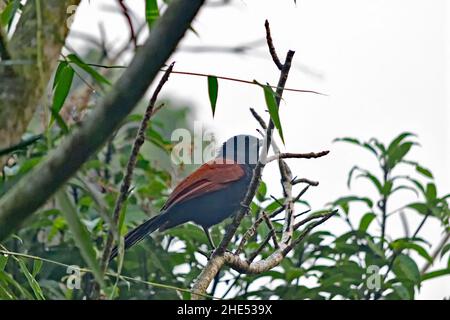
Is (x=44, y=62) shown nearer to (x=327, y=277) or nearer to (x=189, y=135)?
(x=189, y=135)

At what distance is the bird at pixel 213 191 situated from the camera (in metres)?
2.92

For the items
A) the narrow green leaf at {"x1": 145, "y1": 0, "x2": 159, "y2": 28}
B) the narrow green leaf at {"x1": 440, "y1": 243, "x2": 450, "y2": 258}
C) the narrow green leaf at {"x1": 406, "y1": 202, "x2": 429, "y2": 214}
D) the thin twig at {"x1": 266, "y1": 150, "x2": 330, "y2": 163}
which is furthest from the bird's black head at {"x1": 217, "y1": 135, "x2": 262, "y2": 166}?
the narrow green leaf at {"x1": 145, "y1": 0, "x2": 159, "y2": 28}

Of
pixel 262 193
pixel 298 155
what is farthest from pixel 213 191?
pixel 298 155

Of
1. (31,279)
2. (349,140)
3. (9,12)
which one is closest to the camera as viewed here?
(9,12)

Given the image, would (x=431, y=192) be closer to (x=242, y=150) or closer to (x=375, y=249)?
(x=375, y=249)

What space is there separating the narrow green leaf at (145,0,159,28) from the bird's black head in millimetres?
1669

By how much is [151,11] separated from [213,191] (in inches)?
64.8

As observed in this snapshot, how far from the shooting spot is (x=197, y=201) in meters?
3.12

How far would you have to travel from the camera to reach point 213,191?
318cm

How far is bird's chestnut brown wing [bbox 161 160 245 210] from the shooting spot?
120 inches

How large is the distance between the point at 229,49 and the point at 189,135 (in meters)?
1.86

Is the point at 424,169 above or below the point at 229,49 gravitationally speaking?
above
